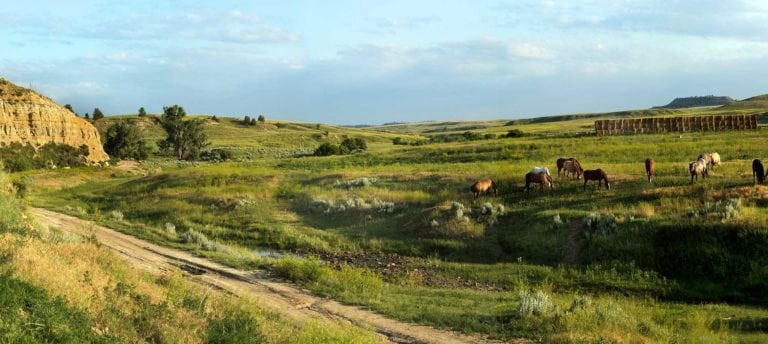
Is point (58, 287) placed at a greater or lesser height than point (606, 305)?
greater

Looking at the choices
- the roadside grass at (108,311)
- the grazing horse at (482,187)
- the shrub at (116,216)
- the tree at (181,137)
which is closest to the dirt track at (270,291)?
the roadside grass at (108,311)

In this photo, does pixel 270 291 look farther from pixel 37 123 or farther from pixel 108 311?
pixel 37 123

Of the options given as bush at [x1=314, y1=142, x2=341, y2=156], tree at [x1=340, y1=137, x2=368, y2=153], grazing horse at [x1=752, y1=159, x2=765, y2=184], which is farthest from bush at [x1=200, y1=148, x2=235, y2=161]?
grazing horse at [x1=752, y1=159, x2=765, y2=184]

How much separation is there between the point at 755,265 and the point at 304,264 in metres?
13.5

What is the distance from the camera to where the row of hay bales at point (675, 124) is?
2378 inches

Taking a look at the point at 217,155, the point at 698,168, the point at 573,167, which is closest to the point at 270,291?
the point at 573,167

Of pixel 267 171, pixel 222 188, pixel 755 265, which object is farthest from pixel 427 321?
pixel 267 171

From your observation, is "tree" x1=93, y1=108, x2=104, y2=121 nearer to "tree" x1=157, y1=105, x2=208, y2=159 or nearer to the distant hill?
"tree" x1=157, y1=105, x2=208, y2=159

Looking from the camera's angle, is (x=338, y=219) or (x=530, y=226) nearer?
(x=530, y=226)

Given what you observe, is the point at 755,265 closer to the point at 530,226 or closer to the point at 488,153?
the point at 530,226

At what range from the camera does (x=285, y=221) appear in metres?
31.6

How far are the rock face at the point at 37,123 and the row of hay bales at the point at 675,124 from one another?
189 feet

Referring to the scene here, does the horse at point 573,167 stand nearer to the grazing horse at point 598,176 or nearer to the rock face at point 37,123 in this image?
the grazing horse at point 598,176

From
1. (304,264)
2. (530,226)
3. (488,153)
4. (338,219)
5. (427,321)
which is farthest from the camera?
(488,153)
